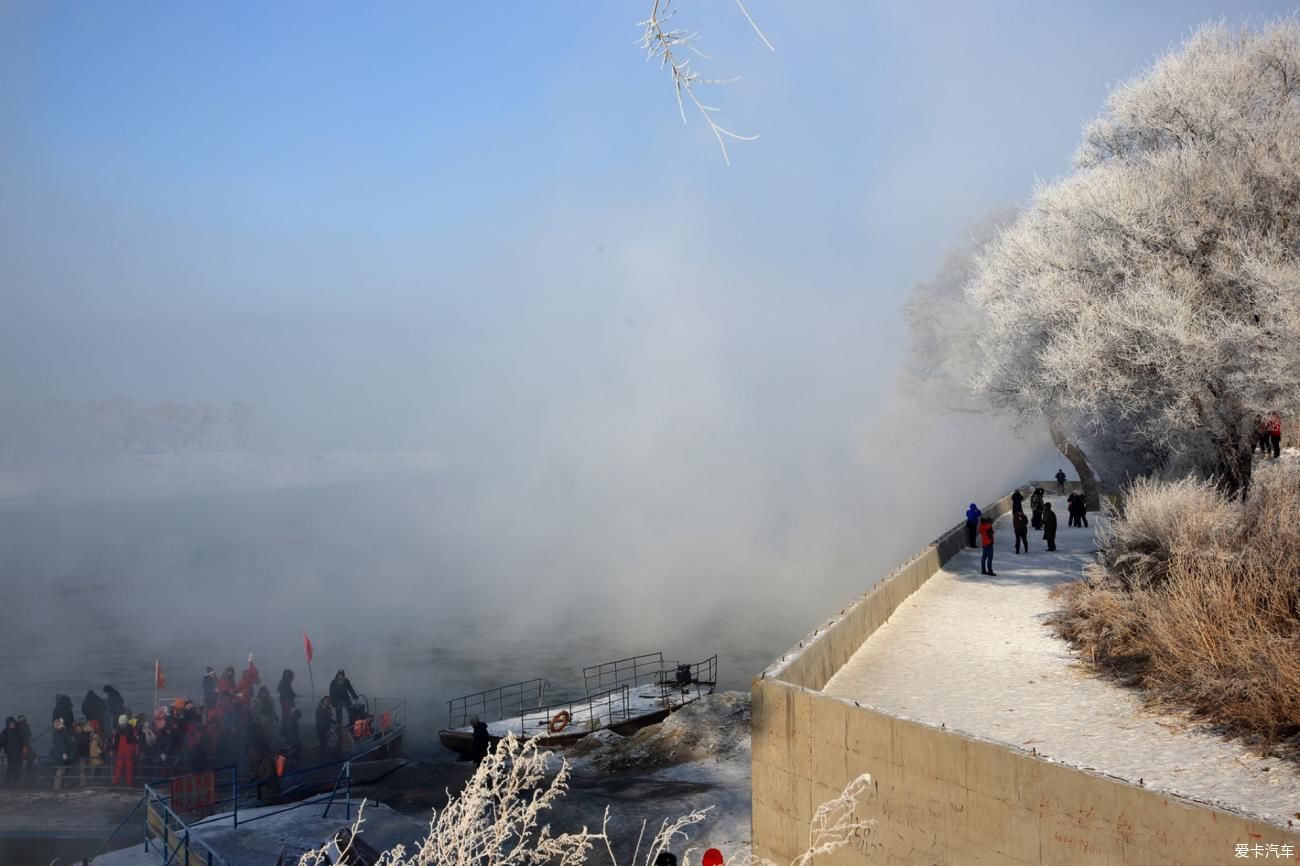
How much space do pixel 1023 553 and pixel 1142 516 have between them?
740 cm

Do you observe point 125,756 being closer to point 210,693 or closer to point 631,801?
point 210,693

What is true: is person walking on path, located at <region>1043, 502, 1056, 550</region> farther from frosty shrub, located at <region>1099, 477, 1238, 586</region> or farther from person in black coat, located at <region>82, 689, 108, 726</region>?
person in black coat, located at <region>82, 689, 108, 726</region>

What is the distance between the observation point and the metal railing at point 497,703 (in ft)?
95.7

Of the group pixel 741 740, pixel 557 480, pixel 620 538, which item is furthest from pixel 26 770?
pixel 557 480

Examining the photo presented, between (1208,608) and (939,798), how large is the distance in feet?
18.6

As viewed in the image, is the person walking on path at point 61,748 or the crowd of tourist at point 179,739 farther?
the person walking on path at point 61,748

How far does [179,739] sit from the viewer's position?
21.0 m

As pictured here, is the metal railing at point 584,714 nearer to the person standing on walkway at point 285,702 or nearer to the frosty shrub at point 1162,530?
the person standing on walkway at point 285,702

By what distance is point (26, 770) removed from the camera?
19.8 metres

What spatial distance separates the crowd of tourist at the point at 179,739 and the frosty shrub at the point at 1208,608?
1627 cm

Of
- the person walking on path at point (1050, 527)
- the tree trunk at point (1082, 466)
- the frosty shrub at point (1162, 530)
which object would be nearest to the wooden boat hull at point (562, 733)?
the person walking on path at point (1050, 527)

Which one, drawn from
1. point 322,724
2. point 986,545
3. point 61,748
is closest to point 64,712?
point 61,748

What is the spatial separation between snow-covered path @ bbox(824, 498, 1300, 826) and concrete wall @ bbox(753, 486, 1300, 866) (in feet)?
1.24

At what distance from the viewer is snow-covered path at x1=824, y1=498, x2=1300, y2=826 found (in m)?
8.45
